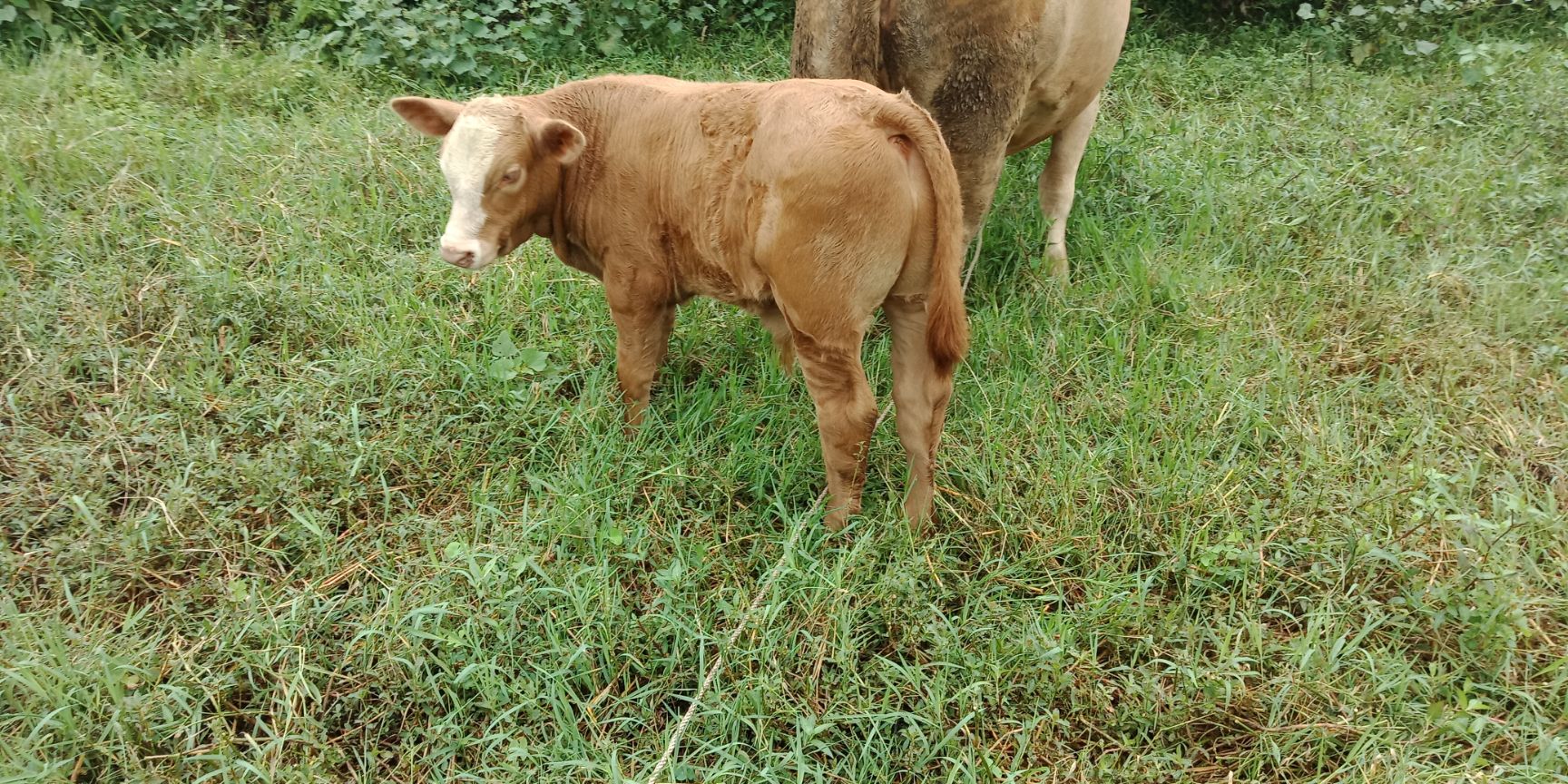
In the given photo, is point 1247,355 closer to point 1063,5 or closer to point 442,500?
point 1063,5

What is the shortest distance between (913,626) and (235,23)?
18.5 feet

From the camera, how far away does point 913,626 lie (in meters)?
2.91

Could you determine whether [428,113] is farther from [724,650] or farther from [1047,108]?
[1047,108]

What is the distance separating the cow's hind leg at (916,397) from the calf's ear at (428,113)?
155 cm

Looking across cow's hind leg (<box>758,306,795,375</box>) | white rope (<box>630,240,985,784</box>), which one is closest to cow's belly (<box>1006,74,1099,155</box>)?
cow's hind leg (<box>758,306,795,375</box>)

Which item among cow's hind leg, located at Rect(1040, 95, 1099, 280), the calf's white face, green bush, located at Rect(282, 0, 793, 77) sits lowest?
cow's hind leg, located at Rect(1040, 95, 1099, 280)

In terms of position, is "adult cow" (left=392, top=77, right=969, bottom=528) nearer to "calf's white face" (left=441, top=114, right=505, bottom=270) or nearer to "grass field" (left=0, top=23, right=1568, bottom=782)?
"calf's white face" (left=441, top=114, right=505, bottom=270)

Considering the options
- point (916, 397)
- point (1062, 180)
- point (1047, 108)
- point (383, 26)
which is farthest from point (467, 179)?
point (383, 26)

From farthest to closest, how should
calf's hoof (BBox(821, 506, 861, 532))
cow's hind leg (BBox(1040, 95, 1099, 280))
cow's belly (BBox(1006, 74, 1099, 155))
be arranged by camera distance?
cow's hind leg (BBox(1040, 95, 1099, 280)) → cow's belly (BBox(1006, 74, 1099, 155)) → calf's hoof (BBox(821, 506, 861, 532))

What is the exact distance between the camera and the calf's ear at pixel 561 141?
313 centimetres

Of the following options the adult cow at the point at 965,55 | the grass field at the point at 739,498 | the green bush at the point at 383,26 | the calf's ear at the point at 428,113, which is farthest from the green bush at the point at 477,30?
the adult cow at the point at 965,55

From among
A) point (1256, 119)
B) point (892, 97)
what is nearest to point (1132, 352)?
point (892, 97)

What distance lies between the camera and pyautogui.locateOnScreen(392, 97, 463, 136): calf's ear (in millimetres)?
3223

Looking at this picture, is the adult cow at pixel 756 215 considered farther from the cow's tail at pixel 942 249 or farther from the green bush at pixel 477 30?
the green bush at pixel 477 30
